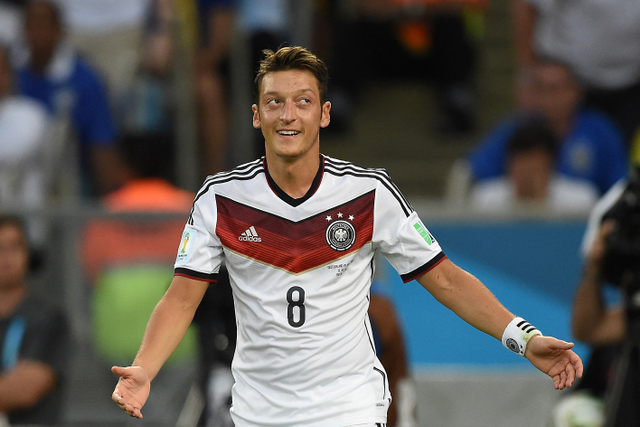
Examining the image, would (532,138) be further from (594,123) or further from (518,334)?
(518,334)

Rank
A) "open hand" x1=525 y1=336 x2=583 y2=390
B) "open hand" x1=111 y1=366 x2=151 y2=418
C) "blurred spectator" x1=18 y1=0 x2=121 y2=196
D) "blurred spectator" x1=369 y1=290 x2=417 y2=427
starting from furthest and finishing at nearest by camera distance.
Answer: "blurred spectator" x1=18 y1=0 x2=121 y2=196 < "blurred spectator" x1=369 y1=290 x2=417 y2=427 < "open hand" x1=525 y1=336 x2=583 y2=390 < "open hand" x1=111 y1=366 x2=151 y2=418

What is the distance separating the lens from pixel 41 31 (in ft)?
27.5

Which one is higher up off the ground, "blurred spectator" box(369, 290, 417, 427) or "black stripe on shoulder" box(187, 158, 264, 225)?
"black stripe on shoulder" box(187, 158, 264, 225)

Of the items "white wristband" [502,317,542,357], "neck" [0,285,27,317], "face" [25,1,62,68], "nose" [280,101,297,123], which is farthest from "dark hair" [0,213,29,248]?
"white wristband" [502,317,542,357]

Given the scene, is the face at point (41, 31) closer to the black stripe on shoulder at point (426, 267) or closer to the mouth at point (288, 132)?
the mouth at point (288, 132)

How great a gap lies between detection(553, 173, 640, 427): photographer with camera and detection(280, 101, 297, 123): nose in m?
2.34

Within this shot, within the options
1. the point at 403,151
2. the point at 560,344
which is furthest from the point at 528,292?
the point at 560,344

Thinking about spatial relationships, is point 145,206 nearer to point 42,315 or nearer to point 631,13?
point 42,315

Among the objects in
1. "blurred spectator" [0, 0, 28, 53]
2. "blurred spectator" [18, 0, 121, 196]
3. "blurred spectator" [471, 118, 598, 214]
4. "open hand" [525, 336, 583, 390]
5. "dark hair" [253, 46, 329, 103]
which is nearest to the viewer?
"open hand" [525, 336, 583, 390]

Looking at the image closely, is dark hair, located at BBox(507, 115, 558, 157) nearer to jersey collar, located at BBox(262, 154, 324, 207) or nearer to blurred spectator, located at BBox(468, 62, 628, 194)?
blurred spectator, located at BBox(468, 62, 628, 194)

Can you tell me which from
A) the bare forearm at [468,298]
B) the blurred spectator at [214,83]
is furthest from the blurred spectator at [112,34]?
the bare forearm at [468,298]

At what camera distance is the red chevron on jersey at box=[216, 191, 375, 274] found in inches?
144

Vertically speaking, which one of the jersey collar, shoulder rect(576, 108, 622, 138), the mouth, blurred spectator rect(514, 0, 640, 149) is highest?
blurred spectator rect(514, 0, 640, 149)

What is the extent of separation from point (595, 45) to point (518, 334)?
5046 mm
